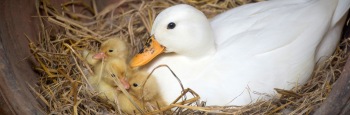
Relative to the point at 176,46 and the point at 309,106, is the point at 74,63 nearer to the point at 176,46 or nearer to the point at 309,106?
the point at 176,46

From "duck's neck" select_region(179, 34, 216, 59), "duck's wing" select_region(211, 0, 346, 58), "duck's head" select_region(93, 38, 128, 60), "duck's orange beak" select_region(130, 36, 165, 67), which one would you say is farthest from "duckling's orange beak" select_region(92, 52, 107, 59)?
"duck's wing" select_region(211, 0, 346, 58)

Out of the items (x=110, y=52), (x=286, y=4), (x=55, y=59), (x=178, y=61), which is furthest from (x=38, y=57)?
(x=286, y=4)

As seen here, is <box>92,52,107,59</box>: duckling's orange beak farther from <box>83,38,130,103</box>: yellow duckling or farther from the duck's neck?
the duck's neck

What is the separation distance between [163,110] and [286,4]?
0.66 m

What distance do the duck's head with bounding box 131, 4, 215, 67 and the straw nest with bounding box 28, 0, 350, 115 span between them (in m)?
0.22

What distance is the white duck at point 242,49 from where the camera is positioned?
171 cm

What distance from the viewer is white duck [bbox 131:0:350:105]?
1708 millimetres

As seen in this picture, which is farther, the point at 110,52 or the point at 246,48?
the point at 110,52

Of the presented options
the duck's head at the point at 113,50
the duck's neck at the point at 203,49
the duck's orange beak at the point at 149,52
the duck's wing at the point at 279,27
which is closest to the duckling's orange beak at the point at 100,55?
the duck's head at the point at 113,50

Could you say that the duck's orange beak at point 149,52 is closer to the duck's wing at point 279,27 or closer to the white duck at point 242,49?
the white duck at point 242,49

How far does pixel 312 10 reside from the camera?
1793 millimetres

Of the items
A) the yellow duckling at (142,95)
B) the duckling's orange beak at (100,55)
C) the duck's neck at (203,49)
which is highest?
the duckling's orange beak at (100,55)

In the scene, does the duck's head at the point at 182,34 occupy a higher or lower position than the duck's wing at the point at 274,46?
higher

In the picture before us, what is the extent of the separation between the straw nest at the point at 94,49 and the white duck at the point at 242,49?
0.06 m
